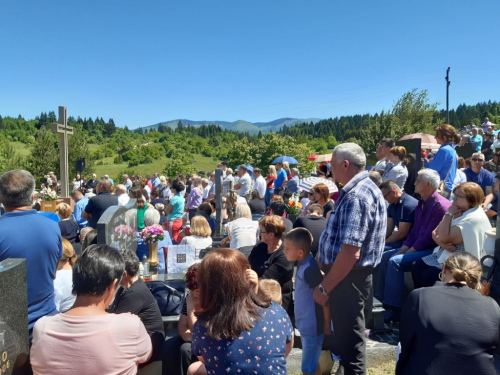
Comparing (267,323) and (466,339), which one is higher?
(267,323)

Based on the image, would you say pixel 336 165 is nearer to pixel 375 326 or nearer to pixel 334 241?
pixel 334 241

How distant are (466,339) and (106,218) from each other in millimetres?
3291

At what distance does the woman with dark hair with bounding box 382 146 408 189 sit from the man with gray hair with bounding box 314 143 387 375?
381cm

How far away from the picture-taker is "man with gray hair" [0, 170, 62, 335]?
9.15 ft

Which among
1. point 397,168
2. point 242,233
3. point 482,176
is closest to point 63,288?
point 242,233

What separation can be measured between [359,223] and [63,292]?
2.72 m

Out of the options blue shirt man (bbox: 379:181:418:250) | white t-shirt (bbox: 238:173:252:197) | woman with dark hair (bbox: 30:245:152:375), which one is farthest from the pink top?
white t-shirt (bbox: 238:173:252:197)

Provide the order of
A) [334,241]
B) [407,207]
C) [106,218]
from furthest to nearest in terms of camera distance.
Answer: [407,207]
[106,218]
[334,241]

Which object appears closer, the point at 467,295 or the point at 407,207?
the point at 467,295

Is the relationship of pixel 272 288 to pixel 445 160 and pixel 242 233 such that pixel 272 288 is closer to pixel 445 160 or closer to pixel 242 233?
pixel 242 233

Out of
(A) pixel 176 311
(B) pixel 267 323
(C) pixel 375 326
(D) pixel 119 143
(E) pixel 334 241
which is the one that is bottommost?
(C) pixel 375 326

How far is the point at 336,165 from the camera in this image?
9.93ft

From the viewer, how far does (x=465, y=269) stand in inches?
103

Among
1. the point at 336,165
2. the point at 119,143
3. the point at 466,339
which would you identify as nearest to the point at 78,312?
the point at 336,165
